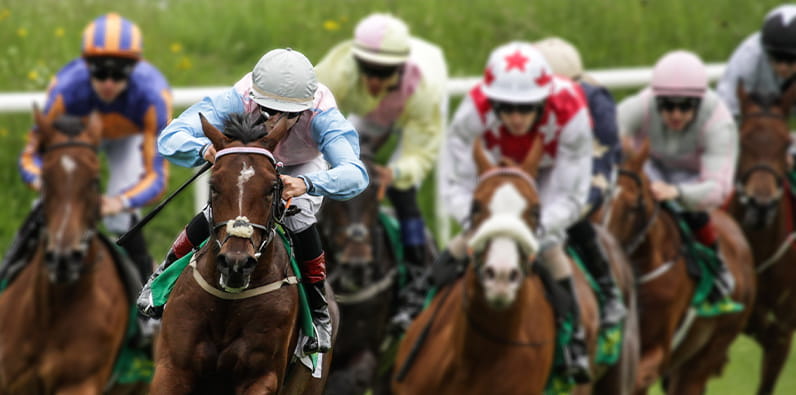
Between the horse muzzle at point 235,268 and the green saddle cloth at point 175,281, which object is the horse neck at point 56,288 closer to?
the green saddle cloth at point 175,281

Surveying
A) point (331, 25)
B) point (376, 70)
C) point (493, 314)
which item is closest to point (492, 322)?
point (493, 314)

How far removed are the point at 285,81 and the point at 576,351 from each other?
3.62 m

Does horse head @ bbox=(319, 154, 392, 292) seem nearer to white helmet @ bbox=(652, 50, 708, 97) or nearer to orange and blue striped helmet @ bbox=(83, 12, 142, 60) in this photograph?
orange and blue striped helmet @ bbox=(83, 12, 142, 60)

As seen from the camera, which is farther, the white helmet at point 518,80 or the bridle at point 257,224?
the white helmet at point 518,80

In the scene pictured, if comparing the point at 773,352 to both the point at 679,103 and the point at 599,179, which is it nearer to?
the point at 679,103

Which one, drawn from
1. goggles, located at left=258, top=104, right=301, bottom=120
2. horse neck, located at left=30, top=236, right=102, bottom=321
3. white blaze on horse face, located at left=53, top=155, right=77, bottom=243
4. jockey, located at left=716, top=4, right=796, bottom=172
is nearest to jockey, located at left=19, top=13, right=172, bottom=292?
horse neck, located at left=30, top=236, right=102, bottom=321

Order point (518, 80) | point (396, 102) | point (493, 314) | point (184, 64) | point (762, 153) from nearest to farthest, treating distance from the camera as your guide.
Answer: point (493, 314) → point (518, 80) → point (396, 102) → point (762, 153) → point (184, 64)

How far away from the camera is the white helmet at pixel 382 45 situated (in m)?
9.05

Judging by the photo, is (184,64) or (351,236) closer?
(351,236)

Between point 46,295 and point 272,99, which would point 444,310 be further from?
point 272,99

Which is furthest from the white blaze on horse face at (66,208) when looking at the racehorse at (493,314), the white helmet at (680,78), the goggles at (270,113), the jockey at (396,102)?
the white helmet at (680,78)

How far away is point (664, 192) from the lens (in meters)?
9.94

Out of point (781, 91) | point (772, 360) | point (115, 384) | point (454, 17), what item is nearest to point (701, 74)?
point (781, 91)

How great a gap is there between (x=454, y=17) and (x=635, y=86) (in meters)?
1.98
